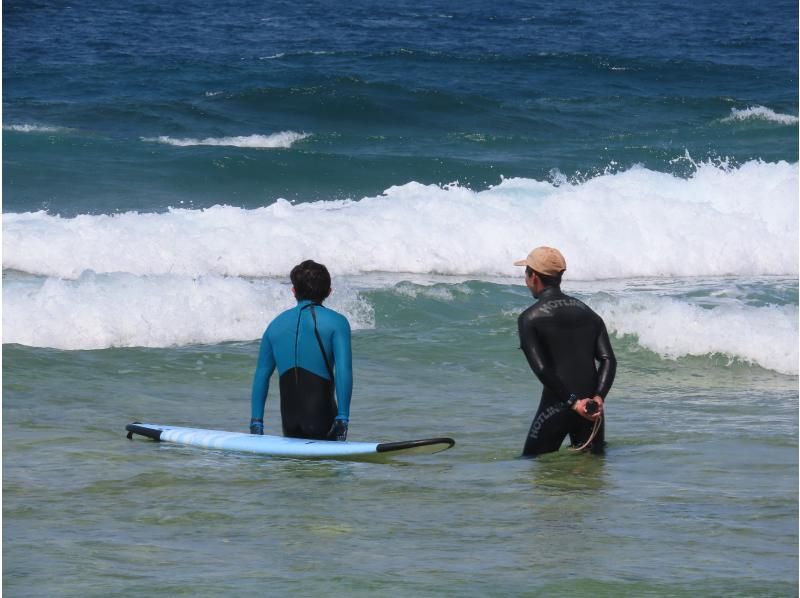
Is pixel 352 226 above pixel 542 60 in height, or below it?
below

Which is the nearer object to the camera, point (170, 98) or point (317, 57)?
point (170, 98)

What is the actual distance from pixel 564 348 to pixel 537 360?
166 mm

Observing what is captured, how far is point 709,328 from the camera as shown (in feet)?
40.2

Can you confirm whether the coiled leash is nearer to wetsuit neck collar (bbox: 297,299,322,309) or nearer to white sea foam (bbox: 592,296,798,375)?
wetsuit neck collar (bbox: 297,299,322,309)

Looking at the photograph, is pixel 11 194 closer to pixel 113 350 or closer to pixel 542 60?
pixel 113 350

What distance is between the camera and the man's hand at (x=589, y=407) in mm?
6527

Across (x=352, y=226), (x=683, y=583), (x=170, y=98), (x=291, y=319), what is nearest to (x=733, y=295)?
(x=352, y=226)

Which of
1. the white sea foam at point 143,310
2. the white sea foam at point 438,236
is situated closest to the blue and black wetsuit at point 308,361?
the white sea foam at point 143,310

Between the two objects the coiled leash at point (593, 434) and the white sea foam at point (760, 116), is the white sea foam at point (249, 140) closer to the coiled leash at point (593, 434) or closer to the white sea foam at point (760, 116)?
the white sea foam at point (760, 116)

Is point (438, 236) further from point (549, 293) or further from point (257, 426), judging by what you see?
point (549, 293)

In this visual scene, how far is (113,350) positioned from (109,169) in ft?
39.4

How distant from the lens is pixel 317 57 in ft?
111

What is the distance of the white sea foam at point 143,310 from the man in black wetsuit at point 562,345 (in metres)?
6.23

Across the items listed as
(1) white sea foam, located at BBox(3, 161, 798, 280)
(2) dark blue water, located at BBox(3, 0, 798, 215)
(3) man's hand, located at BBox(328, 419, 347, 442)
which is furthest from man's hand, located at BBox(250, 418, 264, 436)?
(2) dark blue water, located at BBox(3, 0, 798, 215)
